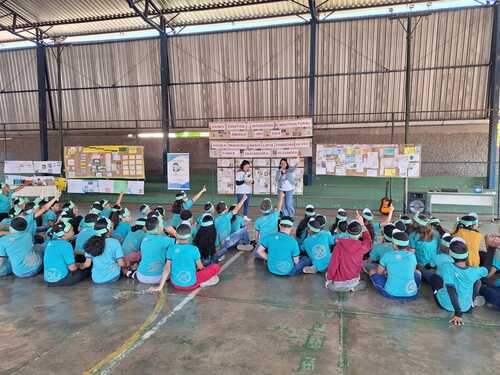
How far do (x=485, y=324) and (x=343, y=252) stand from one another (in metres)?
1.72

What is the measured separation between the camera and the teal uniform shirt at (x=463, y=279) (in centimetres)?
375

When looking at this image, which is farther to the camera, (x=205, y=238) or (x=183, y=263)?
(x=205, y=238)

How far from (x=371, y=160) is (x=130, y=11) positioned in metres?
10.0

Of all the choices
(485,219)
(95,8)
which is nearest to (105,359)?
(485,219)

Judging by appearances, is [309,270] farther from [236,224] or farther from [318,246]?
[236,224]

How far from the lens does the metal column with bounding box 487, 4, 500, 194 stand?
10750mm

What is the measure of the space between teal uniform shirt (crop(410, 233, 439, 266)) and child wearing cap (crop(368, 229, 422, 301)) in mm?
723

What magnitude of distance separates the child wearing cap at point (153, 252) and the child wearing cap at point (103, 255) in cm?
38

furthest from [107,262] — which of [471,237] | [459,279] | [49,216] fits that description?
[471,237]

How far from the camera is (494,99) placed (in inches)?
434

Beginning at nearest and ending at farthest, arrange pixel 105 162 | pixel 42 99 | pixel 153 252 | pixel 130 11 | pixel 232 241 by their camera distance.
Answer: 1. pixel 153 252
2. pixel 232 241
3. pixel 105 162
4. pixel 130 11
5. pixel 42 99

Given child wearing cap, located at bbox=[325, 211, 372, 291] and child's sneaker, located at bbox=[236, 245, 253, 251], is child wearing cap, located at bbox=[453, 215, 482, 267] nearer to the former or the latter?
child wearing cap, located at bbox=[325, 211, 372, 291]

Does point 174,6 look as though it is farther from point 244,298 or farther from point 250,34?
point 244,298

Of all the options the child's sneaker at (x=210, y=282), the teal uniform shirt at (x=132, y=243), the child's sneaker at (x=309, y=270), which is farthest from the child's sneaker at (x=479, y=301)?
the teal uniform shirt at (x=132, y=243)
